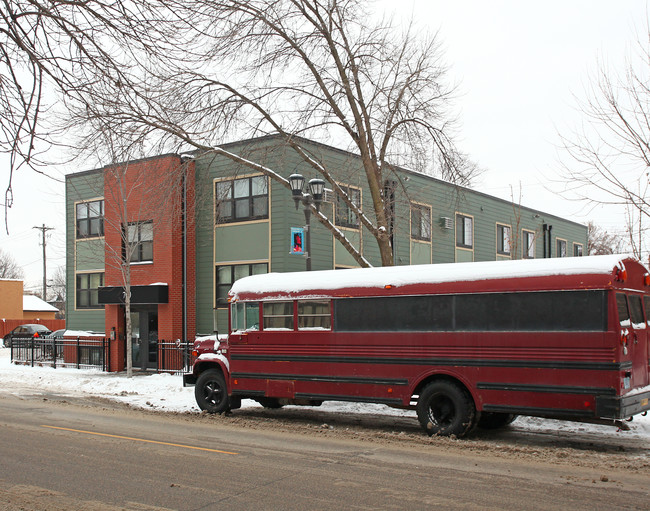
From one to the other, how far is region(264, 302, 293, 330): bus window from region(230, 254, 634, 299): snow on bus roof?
0.27 m

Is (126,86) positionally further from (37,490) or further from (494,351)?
(494,351)

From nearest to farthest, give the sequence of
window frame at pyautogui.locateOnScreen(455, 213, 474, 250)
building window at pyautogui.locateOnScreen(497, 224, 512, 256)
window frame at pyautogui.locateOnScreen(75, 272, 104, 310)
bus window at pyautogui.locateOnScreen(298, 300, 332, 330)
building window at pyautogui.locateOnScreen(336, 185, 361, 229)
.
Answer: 1. bus window at pyautogui.locateOnScreen(298, 300, 332, 330)
2. building window at pyautogui.locateOnScreen(336, 185, 361, 229)
3. window frame at pyautogui.locateOnScreen(75, 272, 104, 310)
4. window frame at pyautogui.locateOnScreen(455, 213, 474, 250)
5. building window at pyautogui.locateOnScreen(497, 224, 512, 256)

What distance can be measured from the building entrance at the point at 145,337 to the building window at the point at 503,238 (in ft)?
59.8

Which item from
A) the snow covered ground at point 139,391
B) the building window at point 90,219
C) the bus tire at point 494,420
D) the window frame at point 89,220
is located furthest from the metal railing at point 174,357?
the bus tire at point 494,420

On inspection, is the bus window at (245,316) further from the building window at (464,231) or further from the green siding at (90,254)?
the building window at (464,231)

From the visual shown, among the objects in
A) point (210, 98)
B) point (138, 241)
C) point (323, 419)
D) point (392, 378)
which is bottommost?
point (323, 419)

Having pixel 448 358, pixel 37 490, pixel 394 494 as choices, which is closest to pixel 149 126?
pixel 448 358

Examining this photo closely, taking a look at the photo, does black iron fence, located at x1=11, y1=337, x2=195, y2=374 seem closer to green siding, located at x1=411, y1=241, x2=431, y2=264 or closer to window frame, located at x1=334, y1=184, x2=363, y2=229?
window frame, located at x1=334, y1=184, x2=363, y2=229

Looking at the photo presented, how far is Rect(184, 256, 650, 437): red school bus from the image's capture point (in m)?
10.0

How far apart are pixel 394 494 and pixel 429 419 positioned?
13.3 ft

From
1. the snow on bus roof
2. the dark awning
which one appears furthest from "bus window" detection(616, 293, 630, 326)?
the dark awning

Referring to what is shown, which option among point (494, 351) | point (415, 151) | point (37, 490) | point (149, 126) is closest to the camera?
point (37, 490)

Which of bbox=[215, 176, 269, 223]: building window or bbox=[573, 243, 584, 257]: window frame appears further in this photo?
bbox=[573, 243, 584, 257]: window frame

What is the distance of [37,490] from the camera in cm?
770
